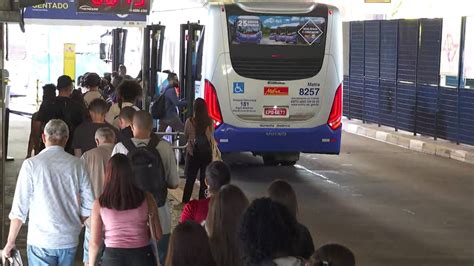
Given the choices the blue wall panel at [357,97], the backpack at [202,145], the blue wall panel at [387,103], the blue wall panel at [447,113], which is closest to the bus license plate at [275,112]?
the backpack at [202,145]

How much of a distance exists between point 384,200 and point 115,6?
23.3 feet

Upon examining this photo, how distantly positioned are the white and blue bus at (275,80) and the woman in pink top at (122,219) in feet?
33.7

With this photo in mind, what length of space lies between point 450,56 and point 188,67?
7425 mm

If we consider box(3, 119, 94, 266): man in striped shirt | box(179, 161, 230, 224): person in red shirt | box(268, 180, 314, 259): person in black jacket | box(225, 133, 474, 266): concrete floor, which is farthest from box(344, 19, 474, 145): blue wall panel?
box(268, 180, 314, 259): person in black jacket

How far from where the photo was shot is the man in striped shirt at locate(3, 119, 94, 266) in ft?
23.3

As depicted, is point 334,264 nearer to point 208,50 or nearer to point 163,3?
point 208,50

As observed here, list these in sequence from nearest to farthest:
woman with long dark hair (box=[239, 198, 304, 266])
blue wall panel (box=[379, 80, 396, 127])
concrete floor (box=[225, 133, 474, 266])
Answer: woman with long dark hair (box=[239, 198, 304, 266]), concrete floor (box=[225, 133, 474, 266]), blue wall panel (box=[379, 80, 396, 127])

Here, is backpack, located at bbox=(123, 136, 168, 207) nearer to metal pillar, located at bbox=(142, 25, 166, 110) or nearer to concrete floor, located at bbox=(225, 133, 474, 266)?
concrete floor, located at bbox=(225, 133, 474, 266)

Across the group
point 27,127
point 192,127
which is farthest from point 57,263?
point 27,127

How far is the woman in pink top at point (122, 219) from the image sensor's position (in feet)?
21.7

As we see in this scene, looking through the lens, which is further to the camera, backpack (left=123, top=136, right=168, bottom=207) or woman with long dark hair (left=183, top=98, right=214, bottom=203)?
woman with long dark hair (left=183, top=98, right=214, bottom=203)

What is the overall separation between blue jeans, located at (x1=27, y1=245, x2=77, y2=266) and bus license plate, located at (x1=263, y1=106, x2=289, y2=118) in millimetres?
10254

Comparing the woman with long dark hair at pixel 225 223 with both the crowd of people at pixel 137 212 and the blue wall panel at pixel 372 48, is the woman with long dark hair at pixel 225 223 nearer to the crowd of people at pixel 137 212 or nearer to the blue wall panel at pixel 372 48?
the crowd of people at pixel 137 212

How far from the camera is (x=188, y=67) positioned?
1894 centimetres
